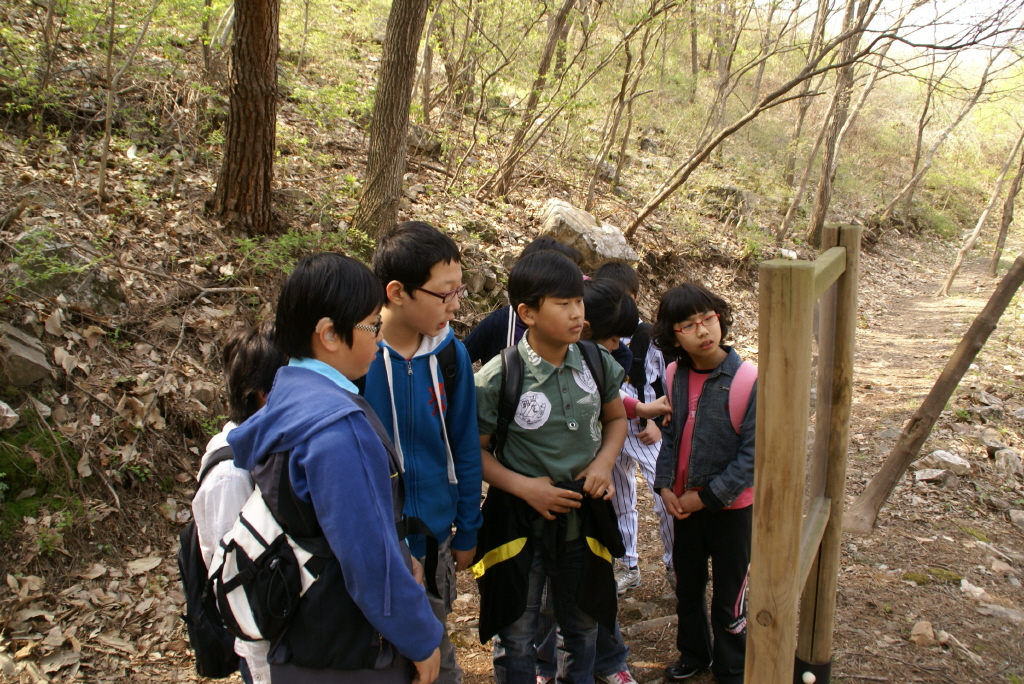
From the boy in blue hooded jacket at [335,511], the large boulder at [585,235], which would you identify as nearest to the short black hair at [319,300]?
the boy in blue hooded jacket at [335,511]

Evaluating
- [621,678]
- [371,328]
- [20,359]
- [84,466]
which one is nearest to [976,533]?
[621,678]

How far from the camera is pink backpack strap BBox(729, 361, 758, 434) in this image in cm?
240

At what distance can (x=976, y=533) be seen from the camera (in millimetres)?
4211

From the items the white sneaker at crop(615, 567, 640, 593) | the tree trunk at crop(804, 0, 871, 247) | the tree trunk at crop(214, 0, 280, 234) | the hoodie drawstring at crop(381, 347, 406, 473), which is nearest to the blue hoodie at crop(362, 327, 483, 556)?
the hoodie drawstring at crop(381, 347, 406, 473)

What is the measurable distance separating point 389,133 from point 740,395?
4752 millimetres

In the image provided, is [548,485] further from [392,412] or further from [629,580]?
[629,580]

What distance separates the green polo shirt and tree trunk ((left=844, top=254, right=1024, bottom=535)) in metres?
2.67

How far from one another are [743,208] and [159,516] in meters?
13.4

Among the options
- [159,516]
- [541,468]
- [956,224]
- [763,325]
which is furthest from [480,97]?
[956,224]

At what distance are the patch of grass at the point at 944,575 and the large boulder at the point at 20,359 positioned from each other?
5.25m

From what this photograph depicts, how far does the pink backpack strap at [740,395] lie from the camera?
94.3 inches

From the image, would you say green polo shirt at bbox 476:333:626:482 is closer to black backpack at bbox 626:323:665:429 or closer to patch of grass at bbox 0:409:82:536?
black backpack at bbox 626:323:665:429

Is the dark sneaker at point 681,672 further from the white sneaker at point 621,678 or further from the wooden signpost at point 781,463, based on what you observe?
the wooden signpost at point 781,463

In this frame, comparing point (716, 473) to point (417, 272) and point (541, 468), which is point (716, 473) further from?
point (417, 272)
